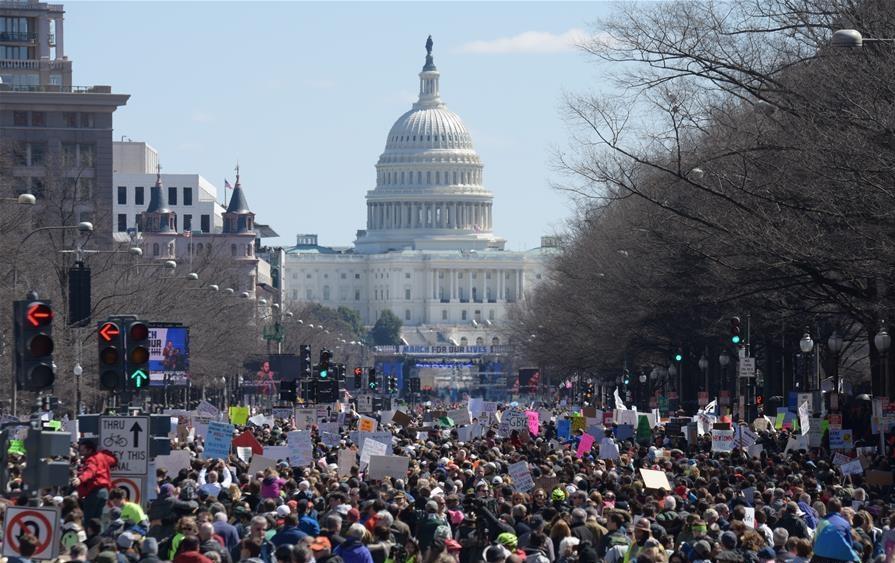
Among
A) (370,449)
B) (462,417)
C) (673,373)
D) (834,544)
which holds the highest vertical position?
(673,373)

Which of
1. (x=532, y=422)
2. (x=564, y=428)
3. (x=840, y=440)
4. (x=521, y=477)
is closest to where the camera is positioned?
(x=521, y=477)

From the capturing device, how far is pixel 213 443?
3481 cm

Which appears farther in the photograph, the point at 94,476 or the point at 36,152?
the point at 36,152

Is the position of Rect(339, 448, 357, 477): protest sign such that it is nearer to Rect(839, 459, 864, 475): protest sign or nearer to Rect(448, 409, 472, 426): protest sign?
Rect(839, 459, 864, 475): protest sign

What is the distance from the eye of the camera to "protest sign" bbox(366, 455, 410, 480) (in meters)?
29.8

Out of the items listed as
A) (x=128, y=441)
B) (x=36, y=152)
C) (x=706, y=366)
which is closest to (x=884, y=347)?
(x=128, y=441)

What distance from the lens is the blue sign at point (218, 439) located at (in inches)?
1361

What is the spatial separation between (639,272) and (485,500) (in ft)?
151

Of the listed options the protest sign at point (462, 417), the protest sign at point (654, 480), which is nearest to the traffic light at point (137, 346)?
the protest sign at point (654, 480)

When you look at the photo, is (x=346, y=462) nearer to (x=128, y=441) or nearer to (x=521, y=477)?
(x=521, y=477)

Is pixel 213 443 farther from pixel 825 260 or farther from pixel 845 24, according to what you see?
pixel 845 24

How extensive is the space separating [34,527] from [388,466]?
11678mm

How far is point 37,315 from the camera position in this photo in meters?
21.2

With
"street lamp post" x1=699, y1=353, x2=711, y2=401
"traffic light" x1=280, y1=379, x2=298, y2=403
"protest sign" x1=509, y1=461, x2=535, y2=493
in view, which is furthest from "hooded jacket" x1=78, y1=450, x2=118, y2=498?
"street lamp post" x1=699, y1=353, x2=711, y2=401
